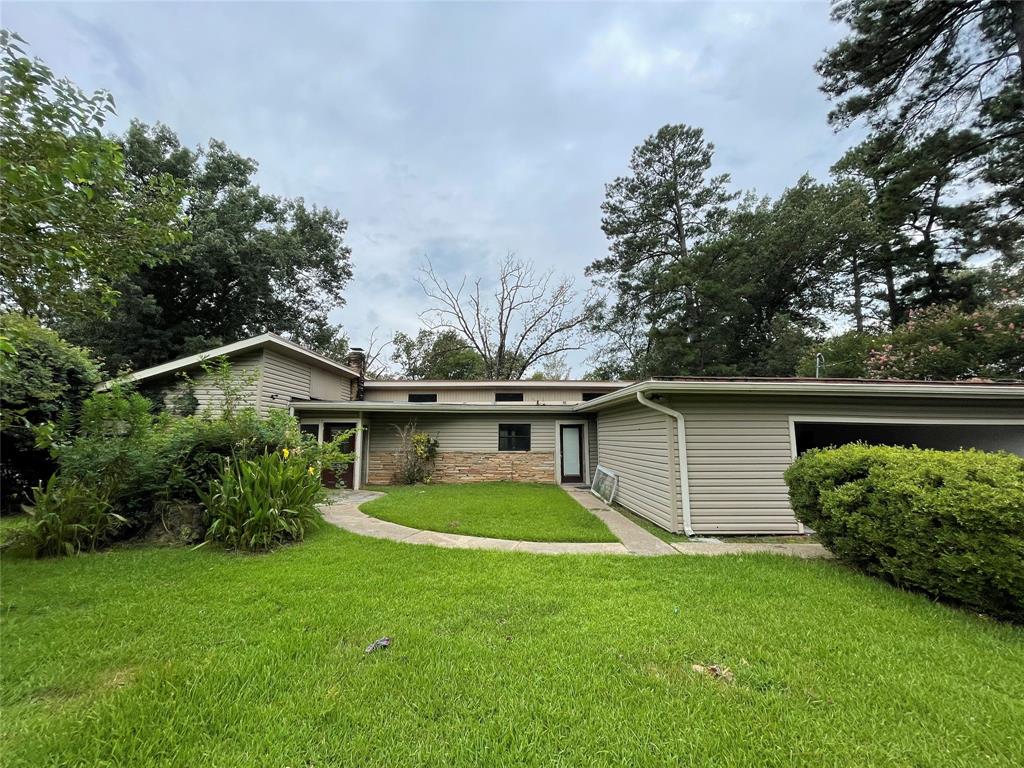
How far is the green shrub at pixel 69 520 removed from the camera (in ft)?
15.3

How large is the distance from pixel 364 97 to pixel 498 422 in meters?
8.89

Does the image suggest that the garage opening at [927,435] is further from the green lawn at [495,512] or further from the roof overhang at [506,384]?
the roof overhang at [506,384]

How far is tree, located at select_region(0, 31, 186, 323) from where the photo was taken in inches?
125

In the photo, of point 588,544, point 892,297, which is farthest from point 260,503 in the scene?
point 892,297

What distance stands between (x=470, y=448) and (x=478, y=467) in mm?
646

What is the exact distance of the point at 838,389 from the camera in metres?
5.75

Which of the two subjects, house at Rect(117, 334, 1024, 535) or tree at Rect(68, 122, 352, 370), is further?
tree at Rect(68, 122, 352, 370)

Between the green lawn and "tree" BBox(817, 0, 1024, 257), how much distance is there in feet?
38.6

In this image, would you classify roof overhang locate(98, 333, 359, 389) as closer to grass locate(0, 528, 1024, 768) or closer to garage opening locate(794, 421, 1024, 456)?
grass locate(0, 528, 1024, 768)

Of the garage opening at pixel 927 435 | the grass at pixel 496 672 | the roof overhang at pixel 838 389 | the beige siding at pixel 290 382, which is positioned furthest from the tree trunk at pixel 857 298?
the beige siding at pixel 290 382

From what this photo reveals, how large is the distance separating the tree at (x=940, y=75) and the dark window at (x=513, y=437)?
38.1 feet

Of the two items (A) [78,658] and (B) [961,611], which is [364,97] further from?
(B) [961,611]

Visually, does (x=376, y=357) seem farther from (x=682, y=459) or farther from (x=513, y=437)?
(x=682, y=459)

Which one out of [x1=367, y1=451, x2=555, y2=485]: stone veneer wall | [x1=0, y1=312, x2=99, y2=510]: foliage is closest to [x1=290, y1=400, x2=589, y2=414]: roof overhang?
[x1=367, y1=451, x2=555, y2=485]: stone veneer wall
